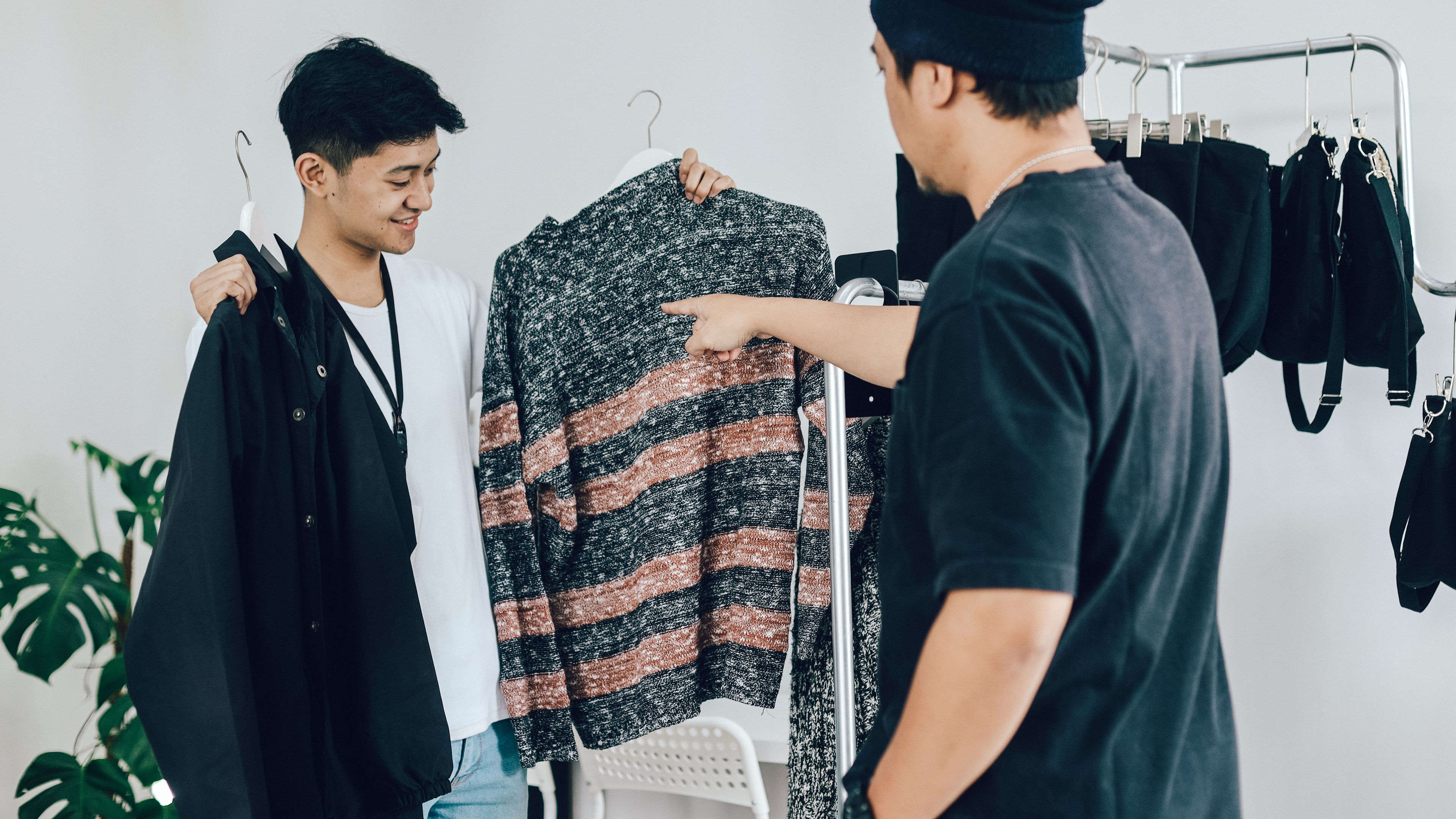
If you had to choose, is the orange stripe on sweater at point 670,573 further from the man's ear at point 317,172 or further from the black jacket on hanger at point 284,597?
the man's ear at point 317,172

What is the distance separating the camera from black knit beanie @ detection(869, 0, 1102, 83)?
0.71 m

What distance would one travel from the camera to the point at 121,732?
206 cm

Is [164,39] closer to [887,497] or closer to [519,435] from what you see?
[519,435]

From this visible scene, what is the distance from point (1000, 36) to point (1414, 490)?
1.36m

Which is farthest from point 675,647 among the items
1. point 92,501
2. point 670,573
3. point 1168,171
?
point 92,501

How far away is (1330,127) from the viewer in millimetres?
1920

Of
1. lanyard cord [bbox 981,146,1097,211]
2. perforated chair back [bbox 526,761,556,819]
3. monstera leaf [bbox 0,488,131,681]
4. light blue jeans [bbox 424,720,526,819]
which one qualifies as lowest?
perforated chair back [bbox 526,761,556,819]

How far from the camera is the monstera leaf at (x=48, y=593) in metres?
1.94

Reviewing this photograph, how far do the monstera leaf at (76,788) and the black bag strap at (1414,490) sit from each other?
2373 millimetres

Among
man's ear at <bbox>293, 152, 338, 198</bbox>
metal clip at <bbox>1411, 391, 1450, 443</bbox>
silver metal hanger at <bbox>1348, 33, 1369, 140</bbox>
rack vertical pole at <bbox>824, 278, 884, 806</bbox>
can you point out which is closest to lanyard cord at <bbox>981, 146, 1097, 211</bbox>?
rack vertical pole at <bbox>824, 278, 884, 806</bbox>

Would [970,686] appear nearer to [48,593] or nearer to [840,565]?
[840,565]

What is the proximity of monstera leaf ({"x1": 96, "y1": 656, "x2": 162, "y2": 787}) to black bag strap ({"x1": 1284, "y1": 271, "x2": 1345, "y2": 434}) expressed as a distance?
2.23m

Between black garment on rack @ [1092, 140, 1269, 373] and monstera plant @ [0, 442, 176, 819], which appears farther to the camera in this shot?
monstera plant @ [0, 442, 176, 819]

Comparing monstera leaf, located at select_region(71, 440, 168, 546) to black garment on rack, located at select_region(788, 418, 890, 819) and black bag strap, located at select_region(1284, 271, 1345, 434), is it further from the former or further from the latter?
black bag strap, located at select_region(1284, 271, 1345, 434)
